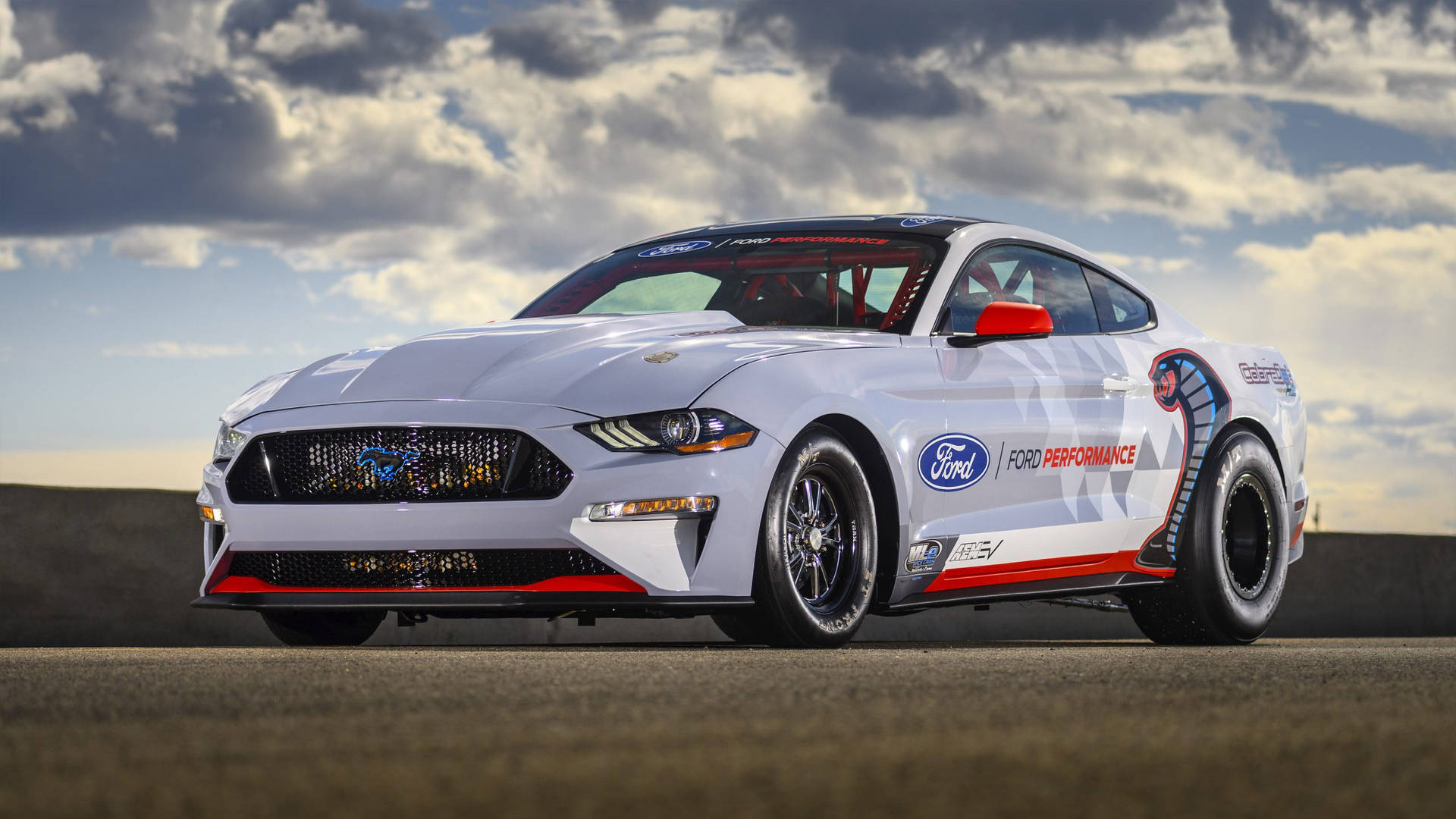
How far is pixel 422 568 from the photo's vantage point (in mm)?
6023

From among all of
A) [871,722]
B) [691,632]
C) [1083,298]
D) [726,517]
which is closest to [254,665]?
[726,517]

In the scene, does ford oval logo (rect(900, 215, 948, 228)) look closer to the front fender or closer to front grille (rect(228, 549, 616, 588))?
the front fender

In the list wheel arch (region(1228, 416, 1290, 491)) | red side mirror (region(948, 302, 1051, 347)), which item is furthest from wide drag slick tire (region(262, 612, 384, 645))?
wheel arch (region(1228, 416, 1290, 491))

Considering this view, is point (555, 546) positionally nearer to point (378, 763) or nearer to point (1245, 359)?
point (378, 763)

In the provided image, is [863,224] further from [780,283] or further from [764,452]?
[764,452]

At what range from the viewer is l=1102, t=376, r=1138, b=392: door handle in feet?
25.2

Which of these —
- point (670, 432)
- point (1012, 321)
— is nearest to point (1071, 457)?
point (1012, 321)

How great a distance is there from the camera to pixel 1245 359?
8.72m

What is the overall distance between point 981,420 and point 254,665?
115 inches

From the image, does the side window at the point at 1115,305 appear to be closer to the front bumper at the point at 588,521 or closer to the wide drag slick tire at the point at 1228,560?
the wide drag slick tire at the point at 1228,560

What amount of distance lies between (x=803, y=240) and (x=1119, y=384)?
1.46m

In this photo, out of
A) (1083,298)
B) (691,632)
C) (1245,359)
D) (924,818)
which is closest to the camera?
(924,818)

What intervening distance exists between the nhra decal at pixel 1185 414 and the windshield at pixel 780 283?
142 cm

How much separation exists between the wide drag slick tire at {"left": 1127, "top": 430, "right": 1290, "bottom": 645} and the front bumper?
2957mm
